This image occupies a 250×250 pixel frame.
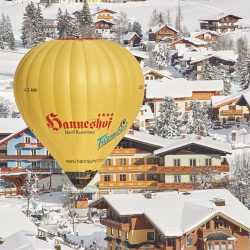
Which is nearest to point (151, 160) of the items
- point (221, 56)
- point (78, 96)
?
point (78, 96)

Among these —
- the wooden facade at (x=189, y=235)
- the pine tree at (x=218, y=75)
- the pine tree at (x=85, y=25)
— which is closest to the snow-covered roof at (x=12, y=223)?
the wooden facade at (x=189, y=235)

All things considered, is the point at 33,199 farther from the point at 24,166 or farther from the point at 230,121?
the point at 230,121

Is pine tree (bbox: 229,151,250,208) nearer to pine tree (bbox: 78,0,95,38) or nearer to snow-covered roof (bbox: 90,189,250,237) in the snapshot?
snow-covered roof (bbox: 90,189,250,237)

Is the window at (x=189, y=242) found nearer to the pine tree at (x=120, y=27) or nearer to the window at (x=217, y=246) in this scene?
the window at (x=217, y=246)

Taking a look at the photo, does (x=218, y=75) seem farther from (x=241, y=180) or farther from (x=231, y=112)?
(x=241, y=180)

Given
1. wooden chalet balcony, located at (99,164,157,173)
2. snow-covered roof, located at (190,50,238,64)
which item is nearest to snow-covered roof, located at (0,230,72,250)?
wooden chalet balcony, located at (99,164,157,173)

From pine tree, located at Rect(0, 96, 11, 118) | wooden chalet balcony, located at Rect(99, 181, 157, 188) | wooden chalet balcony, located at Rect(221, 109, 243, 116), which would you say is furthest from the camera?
pine tree, located at Rect(0, 96, 11, 118)
